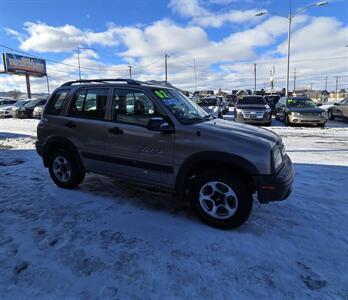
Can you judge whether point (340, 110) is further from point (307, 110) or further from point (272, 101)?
point (272, 101)

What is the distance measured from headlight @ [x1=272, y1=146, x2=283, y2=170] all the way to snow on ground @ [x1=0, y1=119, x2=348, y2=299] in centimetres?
86

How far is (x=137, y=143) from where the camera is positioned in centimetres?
438

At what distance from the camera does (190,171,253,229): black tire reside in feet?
12.3

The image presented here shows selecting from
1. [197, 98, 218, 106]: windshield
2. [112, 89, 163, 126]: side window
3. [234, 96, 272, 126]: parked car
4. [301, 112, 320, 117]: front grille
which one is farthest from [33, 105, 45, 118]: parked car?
[112, 89, 163, 126]: side window

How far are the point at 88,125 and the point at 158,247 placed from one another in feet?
8.02

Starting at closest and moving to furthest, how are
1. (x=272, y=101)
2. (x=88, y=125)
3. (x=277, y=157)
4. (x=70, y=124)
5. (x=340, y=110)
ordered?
(x=277, y=157) → (x=88, y=125) → (x=70, y=124) → (x=340, y=110) → (x=272, y=101)

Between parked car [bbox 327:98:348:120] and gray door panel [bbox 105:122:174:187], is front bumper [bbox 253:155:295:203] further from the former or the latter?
parked car [bbox 327:98:348:120]

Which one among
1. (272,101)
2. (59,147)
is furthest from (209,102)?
(59,147)

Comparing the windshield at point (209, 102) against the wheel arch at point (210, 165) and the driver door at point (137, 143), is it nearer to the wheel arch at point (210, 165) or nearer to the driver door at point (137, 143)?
the driver door at point (137, 143)

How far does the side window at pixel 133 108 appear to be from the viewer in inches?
171

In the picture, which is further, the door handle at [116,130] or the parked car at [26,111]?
the parked car at [26,111]

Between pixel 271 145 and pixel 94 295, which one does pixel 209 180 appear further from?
pixel 94 295

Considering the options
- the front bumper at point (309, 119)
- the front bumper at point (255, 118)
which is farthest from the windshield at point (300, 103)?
the front bumper at point (255, 118)

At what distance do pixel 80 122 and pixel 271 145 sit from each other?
3.11 meters
